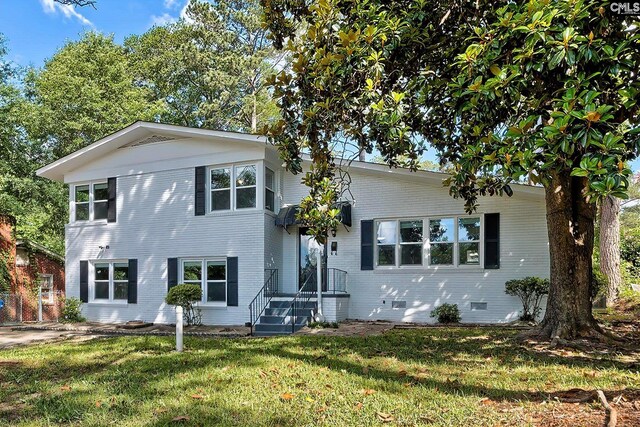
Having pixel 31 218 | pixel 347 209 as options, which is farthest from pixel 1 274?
pixel 347 209

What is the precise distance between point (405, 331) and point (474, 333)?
1.55m

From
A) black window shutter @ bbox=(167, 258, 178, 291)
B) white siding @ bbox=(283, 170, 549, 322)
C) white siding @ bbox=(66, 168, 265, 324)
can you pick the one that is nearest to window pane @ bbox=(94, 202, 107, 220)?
white siding @ bbox=(66, 168, 265, 324)

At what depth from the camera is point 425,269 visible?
42.9ft

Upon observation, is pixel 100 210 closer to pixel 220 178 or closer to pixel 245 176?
pixel 220 178

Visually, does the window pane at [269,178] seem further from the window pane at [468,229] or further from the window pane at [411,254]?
the window pane at [468,229]

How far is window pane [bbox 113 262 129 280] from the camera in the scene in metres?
15.3

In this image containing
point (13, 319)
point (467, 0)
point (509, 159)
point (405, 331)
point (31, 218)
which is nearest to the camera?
point (509, 159)

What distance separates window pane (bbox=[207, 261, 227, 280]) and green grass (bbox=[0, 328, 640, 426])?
573cm

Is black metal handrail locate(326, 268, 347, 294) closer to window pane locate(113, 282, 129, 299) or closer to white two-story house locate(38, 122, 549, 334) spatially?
white two-story house locate(38, 122, 549, 334)

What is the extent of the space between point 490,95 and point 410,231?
884cm

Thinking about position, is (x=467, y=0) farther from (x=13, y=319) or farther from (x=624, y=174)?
(x=13, y=319)

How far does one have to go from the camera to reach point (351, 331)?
10.6 meters

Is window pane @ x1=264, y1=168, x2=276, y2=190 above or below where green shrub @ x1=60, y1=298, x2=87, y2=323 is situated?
above

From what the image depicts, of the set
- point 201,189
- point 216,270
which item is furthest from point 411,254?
point 201,189
